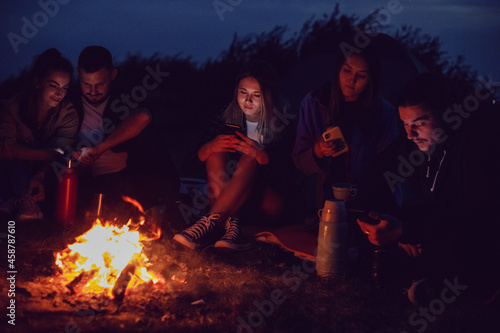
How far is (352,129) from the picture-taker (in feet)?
14.4

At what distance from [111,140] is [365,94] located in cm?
200

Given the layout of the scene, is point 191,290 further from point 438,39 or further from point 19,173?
point 438,39

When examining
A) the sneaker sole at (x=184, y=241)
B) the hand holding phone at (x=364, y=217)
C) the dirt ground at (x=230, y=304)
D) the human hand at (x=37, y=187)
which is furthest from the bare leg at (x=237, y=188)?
the human hand at (x=37, y=187)

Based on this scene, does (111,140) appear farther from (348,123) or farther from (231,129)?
(348,123)

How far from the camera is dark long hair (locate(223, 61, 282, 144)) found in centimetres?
420

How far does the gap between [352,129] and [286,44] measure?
192 inches

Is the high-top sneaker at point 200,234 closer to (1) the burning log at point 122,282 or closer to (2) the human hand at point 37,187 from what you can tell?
(1) the burning log at point 122,282

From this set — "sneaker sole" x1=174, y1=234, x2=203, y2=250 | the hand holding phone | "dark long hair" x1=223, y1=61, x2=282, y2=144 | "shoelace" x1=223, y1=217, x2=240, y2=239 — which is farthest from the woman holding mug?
"sneaker sole" x1=174, y1=234, x2=203, y2=250

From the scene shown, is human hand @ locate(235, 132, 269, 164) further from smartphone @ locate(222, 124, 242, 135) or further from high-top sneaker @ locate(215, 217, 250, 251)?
high-top sneaker @ locate(215, 217, 250, 251)

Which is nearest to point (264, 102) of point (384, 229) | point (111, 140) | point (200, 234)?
point (200, 234)

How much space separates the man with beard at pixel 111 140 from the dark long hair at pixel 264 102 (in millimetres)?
690

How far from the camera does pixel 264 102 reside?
14.0 feet

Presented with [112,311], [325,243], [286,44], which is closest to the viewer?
[112,311]

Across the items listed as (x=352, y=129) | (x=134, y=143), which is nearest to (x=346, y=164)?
(x=352, y=129)
